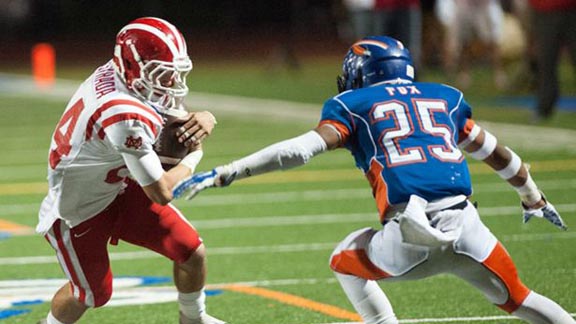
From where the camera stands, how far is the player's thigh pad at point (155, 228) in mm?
5387

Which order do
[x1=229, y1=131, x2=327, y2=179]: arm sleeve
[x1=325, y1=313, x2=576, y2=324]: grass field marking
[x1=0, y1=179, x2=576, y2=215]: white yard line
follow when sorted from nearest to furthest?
1. [x1=229, y1=131, x2=327, y2=179]: arm sleeve
2. [x1=325, y1=313, x2=576, y2=324]: grass field marking
3. [x1=0, y1=179, x2=576, y2=215]: white yard line

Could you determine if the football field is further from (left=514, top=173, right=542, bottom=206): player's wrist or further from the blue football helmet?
the blue football helmet

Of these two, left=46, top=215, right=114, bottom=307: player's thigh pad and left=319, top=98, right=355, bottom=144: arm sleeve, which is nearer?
left=319, top=98, right=355, bottom=144: arm sleeve

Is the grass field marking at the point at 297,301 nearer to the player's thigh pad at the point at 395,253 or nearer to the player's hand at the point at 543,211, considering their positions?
the player's hand at the point at 543,211

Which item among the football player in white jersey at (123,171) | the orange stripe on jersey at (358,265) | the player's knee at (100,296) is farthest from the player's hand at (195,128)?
the orange stripe on jersey at (358,265)

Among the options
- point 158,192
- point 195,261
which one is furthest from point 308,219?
point 158,192

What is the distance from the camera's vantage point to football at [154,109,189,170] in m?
5.24

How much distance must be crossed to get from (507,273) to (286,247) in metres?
3.62

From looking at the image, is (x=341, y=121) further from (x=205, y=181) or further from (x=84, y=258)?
(x=84, y=258)

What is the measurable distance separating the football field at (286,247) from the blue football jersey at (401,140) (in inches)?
57.6

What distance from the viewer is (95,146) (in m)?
5.15

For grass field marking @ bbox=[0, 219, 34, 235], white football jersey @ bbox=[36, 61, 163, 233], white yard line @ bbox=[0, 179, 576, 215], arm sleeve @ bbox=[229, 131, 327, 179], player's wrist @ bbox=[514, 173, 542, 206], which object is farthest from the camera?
white yard line @ bbox=[0, 179, 576, 215]

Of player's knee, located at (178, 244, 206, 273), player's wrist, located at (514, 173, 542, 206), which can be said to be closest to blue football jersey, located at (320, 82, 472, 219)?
player's wrist, located at (514, 173, 542, 206)

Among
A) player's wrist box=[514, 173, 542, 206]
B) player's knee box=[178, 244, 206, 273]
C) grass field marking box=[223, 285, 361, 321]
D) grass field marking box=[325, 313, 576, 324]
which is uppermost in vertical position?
player's wrist box=[514, 173, 542, 206]
